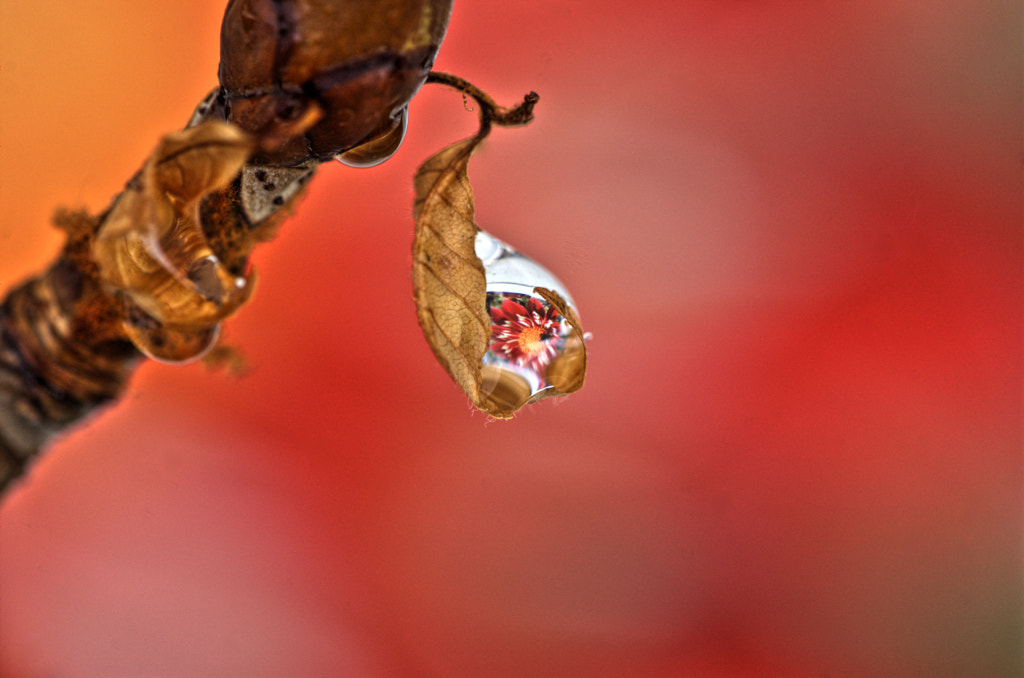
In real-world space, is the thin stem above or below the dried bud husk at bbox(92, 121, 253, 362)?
above

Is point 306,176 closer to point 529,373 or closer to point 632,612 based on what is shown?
point 529,373

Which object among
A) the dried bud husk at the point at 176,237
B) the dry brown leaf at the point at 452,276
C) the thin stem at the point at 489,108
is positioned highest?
the thin stem at the point at 489,108

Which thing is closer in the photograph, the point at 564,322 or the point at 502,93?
the point at 564,322

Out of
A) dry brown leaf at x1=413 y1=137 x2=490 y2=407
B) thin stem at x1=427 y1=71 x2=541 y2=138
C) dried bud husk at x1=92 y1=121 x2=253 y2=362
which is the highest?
thin stem at x1=427 y1=71 x2=541 y2=138

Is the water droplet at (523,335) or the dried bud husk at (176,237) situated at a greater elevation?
the water droplet at (523,335)

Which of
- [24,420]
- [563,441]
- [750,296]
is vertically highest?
[750,296]

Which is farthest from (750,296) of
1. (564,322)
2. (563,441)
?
(564,322)
